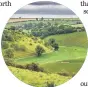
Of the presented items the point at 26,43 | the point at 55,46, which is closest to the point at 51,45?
the point at 55,46

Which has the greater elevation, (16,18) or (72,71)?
(16,18)

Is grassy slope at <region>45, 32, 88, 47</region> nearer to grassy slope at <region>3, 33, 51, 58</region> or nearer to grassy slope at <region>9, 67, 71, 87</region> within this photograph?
grassy slope at <region>3, 33, 51, 58</region>

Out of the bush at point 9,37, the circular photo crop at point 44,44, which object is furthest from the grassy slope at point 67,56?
the bush at point 9,37

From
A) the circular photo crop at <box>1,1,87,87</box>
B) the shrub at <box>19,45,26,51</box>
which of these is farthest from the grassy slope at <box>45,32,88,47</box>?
the shrub at <box>19,45,26,51</box>

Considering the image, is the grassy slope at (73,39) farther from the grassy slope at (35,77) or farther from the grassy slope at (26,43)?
the grassy slope at (35,77)

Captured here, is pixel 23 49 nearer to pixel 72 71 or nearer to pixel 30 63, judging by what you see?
pixel 30 63

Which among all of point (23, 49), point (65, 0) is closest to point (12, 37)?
point (23, 49)

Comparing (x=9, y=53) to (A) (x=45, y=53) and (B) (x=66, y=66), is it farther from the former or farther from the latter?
(B) (x=66, y=66)
